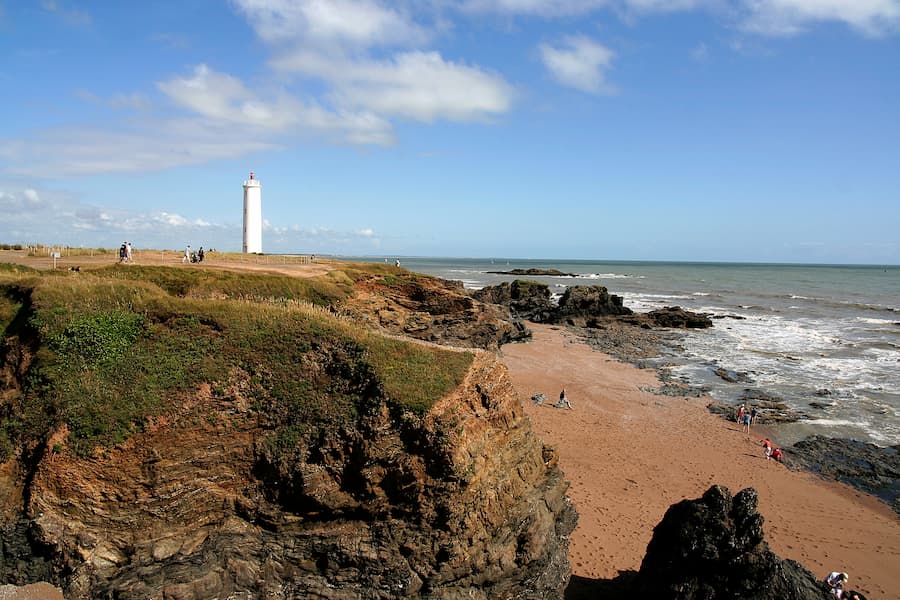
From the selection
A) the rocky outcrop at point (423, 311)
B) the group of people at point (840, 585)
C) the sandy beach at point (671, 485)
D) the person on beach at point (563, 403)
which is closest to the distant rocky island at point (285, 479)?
the group of people at point (840, 585)

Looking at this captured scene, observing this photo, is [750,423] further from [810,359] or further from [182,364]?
[182,364]

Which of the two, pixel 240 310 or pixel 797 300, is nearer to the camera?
pixel 240 310

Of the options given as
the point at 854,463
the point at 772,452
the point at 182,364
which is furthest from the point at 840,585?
the point at 182,364

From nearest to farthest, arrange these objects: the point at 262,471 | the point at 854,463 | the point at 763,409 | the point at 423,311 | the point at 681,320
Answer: the point at 262,471, the point at 854,463, the point at 423,311, the point at 763,409, the point at 681,320

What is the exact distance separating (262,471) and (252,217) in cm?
2900

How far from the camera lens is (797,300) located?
76.5m

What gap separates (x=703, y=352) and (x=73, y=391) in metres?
39.4

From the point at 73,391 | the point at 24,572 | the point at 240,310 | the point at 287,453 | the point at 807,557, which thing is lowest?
the point at 807,557

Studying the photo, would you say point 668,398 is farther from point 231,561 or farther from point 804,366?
point 231,561

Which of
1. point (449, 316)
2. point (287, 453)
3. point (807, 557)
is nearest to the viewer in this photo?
point (287, 453)

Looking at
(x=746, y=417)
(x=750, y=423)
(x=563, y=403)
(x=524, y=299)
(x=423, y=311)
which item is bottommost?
(x=750, y=423)

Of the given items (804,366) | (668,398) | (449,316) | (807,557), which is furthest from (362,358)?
(804,366)

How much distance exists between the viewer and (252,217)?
119 ft

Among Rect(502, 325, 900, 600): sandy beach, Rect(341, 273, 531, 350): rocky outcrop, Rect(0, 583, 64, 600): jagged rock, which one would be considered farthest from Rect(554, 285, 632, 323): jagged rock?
Rect(0, 583, 64, 600): jagged rock
